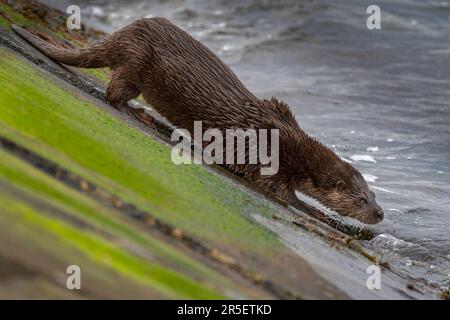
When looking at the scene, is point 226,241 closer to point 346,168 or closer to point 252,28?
point 346,168

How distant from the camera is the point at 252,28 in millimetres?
20938

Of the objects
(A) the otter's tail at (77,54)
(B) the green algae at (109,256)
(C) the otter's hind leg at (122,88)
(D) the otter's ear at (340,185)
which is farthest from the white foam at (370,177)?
(B) the green algae at (109,256)

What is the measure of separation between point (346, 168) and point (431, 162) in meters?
3.71

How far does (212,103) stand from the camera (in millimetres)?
9250

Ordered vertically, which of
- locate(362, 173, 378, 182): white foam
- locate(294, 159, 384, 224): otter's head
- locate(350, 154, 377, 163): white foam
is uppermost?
locate(350, 154, 377, 163): white foam

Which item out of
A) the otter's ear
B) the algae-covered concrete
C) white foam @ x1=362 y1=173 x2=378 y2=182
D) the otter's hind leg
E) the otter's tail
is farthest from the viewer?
white foam @ x1=362 y1=173 x2=378 y2=182

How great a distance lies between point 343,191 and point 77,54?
321cm

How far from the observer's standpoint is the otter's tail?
9.66 meters

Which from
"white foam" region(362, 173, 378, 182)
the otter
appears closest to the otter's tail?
the otter

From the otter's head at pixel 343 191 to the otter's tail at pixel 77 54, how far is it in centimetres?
245

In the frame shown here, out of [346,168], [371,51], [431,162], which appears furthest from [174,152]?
[371,51]

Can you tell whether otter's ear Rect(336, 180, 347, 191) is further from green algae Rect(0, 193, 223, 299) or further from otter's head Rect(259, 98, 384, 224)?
green algae Rect(0, 193, 223, 299)

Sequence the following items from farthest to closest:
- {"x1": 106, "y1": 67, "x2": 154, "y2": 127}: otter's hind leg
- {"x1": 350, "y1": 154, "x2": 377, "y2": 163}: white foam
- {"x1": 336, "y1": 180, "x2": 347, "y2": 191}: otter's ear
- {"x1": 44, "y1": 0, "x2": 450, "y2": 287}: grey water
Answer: {"x1": 350, "y1": 154, "x2": 377, "y2": 163}: white foam < {"x1": 44, "y1": 0, "x2": 450, "y2": 287}: grey water < {"x1": 336, "y1": 180, "x2": 347, "y2": 191}: otter's ear < {"x1": 106, "y1": 67, "x2": 154, "y2": 127}: otter's hind leg

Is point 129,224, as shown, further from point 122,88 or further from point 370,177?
point 370,177
